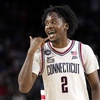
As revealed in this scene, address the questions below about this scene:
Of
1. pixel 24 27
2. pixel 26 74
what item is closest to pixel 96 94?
pixel 26 74

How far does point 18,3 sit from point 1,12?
56 centimetres

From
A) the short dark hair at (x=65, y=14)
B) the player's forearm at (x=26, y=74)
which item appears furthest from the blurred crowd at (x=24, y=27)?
the player's forearm at (x=26, y=74)

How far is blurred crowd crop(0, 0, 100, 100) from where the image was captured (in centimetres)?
1010

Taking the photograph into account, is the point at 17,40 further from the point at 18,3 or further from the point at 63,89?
the point at 63,89

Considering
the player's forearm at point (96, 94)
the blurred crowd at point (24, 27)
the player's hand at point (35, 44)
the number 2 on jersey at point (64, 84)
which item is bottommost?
the player's forearm at point (96, 94)

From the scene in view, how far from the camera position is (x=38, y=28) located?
38.3ft

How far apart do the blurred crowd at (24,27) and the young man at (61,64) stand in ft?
17.2

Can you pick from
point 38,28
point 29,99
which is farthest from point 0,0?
point 29,99

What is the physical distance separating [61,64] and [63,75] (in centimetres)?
11

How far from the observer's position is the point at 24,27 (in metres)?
11.7

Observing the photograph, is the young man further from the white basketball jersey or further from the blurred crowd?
the blurred crowd

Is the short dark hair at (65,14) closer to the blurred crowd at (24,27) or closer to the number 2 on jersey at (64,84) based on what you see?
the number 2 on jersey at (64,84)

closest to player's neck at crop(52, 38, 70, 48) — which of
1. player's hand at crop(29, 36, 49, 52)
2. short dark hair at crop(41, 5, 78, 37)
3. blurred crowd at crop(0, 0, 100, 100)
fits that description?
short dark hair at crop(41, 5, 78, 37)

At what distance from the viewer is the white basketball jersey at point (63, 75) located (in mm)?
4094
